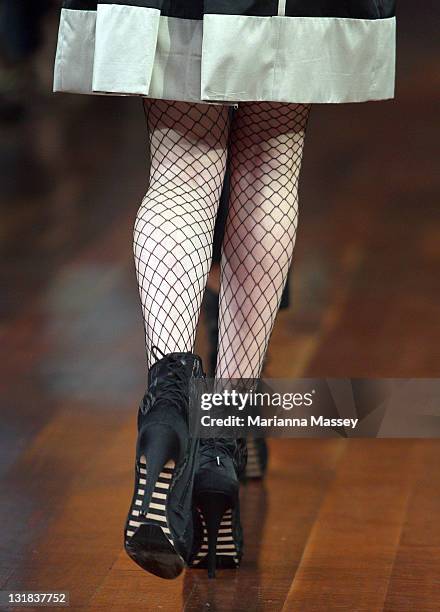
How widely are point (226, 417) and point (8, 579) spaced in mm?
329

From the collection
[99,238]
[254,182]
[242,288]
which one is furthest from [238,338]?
[99,238]

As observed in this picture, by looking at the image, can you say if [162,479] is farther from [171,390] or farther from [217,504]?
[217,504]

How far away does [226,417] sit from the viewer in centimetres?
129

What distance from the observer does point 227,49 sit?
1133 millimetres

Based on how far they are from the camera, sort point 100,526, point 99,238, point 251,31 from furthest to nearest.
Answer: point 99,238 → point 100,526 → point 251,31

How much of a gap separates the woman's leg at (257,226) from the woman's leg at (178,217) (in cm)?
6

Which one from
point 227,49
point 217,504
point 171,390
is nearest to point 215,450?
point 217,504

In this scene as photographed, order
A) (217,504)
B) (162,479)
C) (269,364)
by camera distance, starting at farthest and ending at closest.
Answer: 1. (269,364)
2. (217,504)
3. (162,479)

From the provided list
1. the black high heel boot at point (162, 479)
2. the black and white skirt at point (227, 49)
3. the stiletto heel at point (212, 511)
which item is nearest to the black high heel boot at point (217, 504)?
the stiletto heel at point (212, 511)

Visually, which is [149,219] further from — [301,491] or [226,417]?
[301,491]

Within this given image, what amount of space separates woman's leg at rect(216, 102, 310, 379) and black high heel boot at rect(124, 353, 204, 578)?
237 millimetres

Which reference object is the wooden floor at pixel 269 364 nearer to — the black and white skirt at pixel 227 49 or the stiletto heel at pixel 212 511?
the stiletto heel at pixel 212 511

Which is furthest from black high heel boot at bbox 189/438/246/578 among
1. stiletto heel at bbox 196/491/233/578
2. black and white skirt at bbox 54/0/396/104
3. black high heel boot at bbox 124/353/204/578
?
black and white skirt at bbox 54/0/396/104

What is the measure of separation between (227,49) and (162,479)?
428 mm
